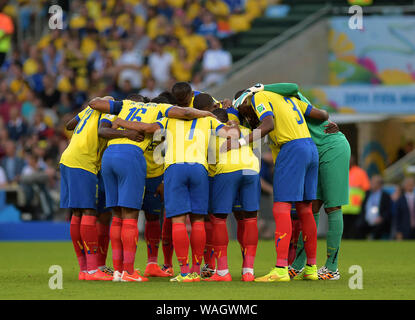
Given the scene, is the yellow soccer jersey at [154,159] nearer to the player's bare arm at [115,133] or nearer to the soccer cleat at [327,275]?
the player's bare arm at [115,133]

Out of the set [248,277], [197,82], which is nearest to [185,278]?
[248,277]

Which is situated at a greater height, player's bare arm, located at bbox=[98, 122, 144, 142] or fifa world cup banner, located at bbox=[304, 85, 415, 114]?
fifa world cup banner, located at bbox=[304, 85, 415, 114]

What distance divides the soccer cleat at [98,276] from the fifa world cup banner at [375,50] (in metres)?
14.0

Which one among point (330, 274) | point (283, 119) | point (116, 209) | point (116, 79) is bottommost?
point (330, 274)

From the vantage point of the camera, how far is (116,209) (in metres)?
10.4

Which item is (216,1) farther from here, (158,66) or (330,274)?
(330,274)

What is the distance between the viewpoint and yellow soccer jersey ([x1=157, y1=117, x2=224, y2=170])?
10062 millimetres

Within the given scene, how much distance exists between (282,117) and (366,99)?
34.9 ft

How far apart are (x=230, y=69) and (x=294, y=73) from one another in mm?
2130

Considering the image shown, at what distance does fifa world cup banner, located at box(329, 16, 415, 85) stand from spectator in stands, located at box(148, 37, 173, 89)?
4.11 meters

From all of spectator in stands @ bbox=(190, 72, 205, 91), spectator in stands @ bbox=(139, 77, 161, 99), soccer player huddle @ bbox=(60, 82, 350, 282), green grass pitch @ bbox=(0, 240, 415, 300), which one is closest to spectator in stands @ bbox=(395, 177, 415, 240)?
green grass pitch @ bbox=(0, 240, 415, 300)

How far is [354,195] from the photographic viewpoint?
20125 mm

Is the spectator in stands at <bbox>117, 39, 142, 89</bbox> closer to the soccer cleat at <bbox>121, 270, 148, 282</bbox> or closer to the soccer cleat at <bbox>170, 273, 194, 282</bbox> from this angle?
the soccer cleat at <bbox>121, 270, 148, 282</bbox>
